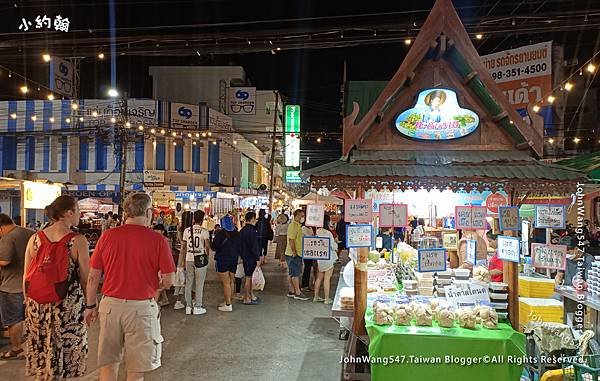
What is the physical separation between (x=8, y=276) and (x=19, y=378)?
4.71ft

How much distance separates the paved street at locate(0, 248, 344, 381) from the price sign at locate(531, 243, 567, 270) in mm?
3043

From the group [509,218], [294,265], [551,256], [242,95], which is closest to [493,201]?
[551,256]

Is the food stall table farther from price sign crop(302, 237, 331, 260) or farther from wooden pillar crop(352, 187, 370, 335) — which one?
price sign crop(302, 237, 331, 260)

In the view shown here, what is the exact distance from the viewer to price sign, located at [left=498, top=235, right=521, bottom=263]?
5.32 meters

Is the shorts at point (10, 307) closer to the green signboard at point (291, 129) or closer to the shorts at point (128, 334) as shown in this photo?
the shorts at point (128, 334)

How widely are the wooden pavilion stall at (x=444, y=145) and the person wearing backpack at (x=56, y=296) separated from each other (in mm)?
2621

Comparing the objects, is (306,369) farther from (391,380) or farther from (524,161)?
(524,161)

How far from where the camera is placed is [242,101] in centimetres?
3816

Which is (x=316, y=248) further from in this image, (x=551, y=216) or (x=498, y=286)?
(x=551, y=216)

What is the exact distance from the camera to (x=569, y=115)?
30969 mm

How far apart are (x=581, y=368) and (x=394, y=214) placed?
2619mm

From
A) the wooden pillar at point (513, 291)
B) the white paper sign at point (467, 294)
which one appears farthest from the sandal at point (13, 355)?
the wooden pillar at point (513, 291)

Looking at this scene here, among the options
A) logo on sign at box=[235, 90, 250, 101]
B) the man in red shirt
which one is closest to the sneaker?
the man in red shirt

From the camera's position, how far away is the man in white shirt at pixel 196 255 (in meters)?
8.95
